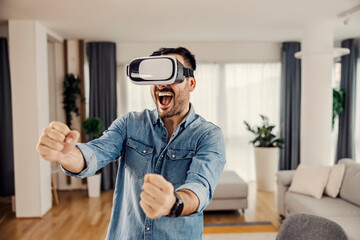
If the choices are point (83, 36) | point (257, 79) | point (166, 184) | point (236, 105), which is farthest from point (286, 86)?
point (166, 184)

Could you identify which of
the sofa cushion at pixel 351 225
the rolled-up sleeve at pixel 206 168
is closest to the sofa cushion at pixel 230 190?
the sofa cushion at pixel 351 225

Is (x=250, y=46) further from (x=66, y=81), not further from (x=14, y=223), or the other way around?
(x=14, y=223)

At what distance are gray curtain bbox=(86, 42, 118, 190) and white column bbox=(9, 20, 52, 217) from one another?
1237 millimetres

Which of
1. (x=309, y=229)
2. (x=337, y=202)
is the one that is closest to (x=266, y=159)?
(x=337, y=202)

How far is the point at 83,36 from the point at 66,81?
779 mm

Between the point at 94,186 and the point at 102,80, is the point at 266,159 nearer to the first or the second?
the point at 94,186

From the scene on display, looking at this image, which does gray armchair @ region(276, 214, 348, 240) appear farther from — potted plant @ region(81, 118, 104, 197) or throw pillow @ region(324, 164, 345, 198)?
potted plant @ region(81, 118, 104, 197)

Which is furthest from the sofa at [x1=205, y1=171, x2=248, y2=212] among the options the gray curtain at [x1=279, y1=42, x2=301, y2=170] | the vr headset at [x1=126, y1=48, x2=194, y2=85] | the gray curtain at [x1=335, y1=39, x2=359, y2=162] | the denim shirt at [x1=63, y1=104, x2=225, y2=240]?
the vr headset at [x1=126, y1=48, x2=194, y2=85]

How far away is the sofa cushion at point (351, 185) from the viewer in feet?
10.2

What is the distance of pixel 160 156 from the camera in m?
1.09

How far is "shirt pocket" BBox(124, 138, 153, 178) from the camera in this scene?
1112 millimetres

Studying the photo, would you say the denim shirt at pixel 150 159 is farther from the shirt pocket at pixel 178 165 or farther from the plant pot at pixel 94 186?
the plant pot at pixel 94 186

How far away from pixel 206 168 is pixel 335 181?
116 inches

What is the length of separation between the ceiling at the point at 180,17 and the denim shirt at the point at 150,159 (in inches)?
93.7
